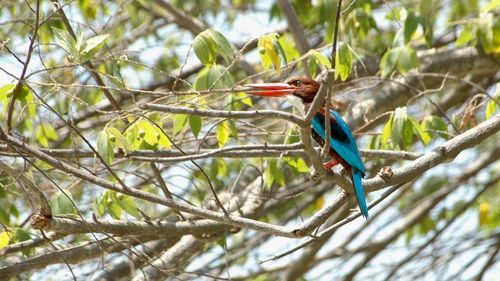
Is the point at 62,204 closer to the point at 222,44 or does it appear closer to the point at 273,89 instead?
the point at 222,44

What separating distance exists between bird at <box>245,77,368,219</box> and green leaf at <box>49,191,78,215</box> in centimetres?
102

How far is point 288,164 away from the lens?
16.0 ft

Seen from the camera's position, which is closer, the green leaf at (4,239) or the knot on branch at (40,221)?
the knot on branch at (40,221)

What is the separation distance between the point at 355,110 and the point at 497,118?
5.38 feet

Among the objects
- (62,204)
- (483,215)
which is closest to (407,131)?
(62,204)

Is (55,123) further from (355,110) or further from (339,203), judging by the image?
(339,203)

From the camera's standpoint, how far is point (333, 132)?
4.54m

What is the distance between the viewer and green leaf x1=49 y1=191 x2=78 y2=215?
12.7ft

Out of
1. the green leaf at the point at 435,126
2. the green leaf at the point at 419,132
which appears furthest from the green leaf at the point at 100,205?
the green leaf at the point at 435,126

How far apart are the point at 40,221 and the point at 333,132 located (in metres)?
1.67

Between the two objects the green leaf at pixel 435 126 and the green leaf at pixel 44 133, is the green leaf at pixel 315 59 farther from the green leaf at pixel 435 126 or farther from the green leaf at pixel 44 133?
the green leaf at pixel 44 133

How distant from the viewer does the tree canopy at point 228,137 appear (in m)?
3.76

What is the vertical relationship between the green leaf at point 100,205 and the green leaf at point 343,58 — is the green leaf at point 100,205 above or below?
below

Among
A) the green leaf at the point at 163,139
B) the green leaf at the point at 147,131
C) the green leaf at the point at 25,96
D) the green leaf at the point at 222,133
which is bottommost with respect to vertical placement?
the green leaf at the point at 222,133
